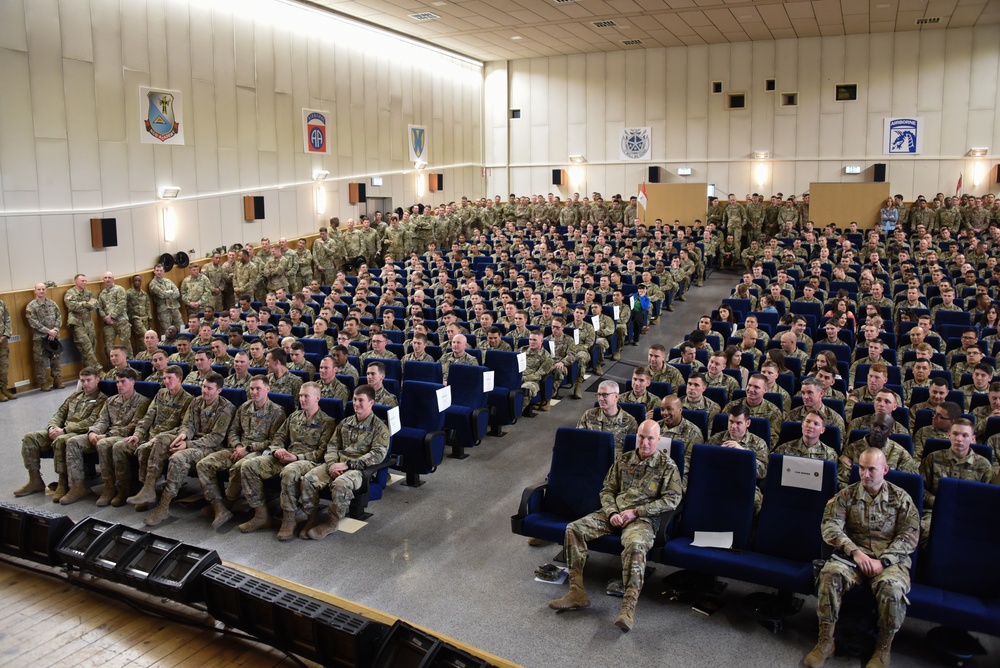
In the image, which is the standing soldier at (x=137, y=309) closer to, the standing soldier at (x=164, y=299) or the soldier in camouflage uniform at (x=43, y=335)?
the standing soldier at (x=164, y=299)

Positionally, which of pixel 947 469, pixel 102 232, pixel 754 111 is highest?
pixel 754 111

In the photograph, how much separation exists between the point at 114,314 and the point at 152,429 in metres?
5.95

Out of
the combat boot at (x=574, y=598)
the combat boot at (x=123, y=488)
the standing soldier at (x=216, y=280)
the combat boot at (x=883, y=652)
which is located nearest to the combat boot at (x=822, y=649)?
the combat boot at (x=883, y=652)

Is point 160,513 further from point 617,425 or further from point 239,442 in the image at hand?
point 617,425

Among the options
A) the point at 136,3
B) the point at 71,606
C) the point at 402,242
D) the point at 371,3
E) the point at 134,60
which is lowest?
the point at 71,606

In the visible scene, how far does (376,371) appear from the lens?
266 inches

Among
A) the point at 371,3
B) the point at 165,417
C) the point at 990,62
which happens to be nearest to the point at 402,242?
the point at 371,3

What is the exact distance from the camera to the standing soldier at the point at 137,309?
1255 centimetres

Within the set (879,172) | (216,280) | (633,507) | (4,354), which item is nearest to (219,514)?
(633,507)

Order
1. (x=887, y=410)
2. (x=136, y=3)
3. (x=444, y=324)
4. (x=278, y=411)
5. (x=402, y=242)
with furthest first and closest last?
1. (x=402, y=242)
2. (x=136, y=3)
3. (x=444, y=324)
4. (x=278, y=411)
5. (x=887, y=410)

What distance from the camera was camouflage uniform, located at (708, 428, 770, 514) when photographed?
5.10 meters

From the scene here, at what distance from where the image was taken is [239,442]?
21.4ft

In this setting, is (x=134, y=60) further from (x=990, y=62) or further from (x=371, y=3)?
(x=990, y=62)

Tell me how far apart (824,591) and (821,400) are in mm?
2090
